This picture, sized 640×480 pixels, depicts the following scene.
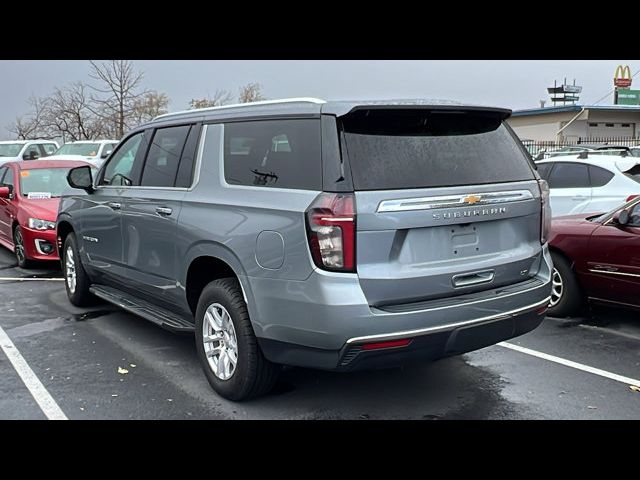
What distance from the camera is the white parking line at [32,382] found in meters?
4.04

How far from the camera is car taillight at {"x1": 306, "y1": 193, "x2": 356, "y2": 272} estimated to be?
3.37 meters

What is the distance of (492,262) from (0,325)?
4.74 m

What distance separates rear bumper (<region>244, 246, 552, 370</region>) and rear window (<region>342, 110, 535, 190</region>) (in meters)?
0.64

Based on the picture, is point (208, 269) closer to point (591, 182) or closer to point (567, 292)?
point (567, 292)

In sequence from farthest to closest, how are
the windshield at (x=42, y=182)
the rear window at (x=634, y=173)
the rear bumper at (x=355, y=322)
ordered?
the windshield at (x=42, y=182) < the rear window at (x=634, y=173) < the rear bumper at (x=355, y=322)

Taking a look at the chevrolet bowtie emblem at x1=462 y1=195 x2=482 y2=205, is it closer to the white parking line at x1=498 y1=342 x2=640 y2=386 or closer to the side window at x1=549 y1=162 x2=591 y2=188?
the white parking line at x1=498 y1=342 x2=640 y2=386

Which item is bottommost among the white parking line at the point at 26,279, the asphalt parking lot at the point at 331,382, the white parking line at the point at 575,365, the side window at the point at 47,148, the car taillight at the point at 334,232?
the white parking line at the point at 575,365

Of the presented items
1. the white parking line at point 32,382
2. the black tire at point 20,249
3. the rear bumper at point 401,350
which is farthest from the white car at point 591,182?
the black tire at point 20,249

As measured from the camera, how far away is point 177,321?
15.5 feet

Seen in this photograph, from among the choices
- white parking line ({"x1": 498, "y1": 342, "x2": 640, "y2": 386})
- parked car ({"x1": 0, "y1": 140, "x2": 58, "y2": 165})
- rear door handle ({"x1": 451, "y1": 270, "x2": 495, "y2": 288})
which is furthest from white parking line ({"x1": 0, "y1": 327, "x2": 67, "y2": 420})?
parked car ({"x1": 0, "y1": 140, "x2": 58, "y2": 165})

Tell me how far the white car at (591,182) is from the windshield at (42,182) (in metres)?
7.27

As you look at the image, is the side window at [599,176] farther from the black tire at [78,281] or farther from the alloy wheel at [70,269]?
the alloy wheel at [70,269]

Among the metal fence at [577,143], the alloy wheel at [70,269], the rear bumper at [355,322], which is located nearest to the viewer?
the rear bumper at [355,322]

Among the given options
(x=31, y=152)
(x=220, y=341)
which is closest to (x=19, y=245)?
(x=220, y=341)
